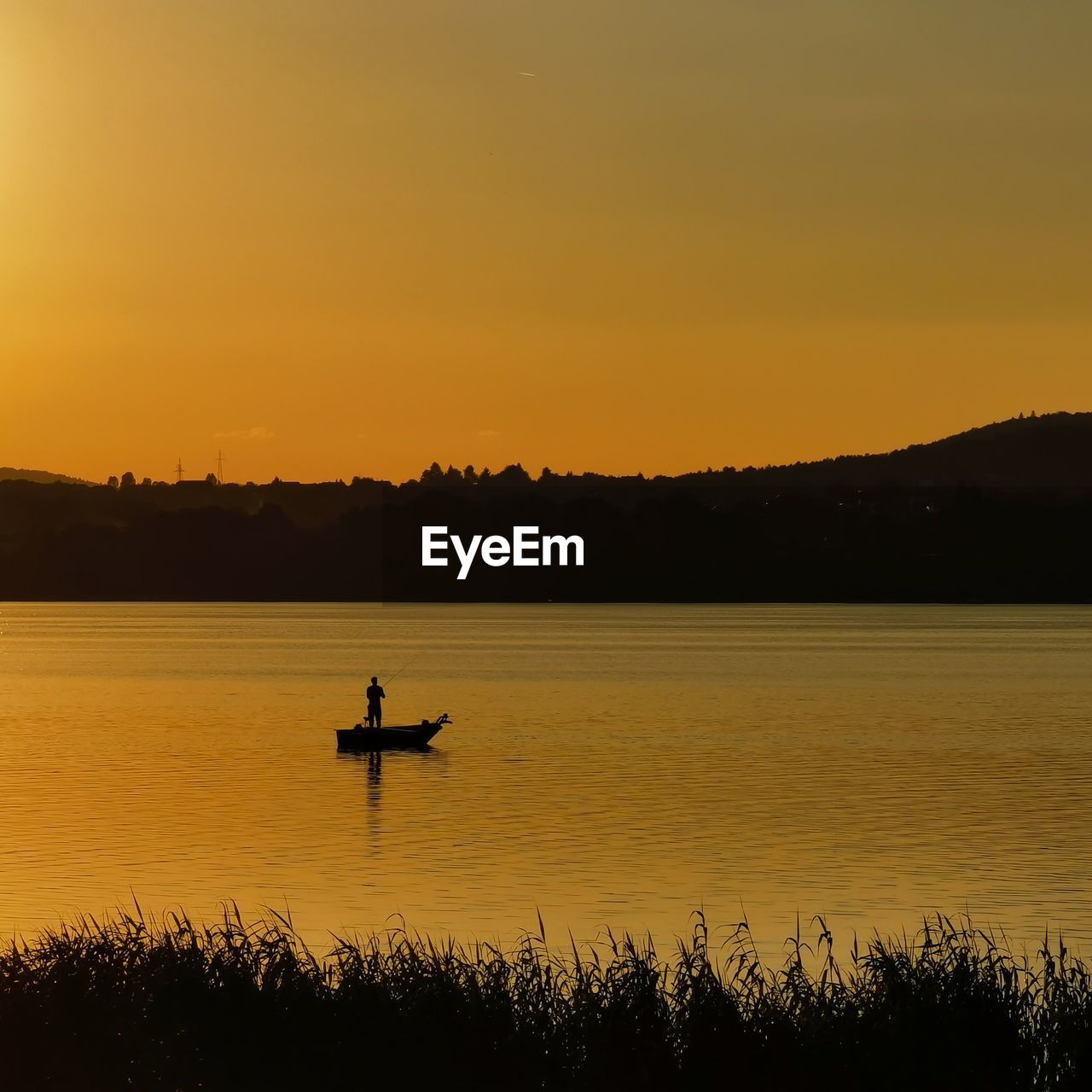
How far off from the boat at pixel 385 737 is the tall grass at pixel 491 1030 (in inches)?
2123

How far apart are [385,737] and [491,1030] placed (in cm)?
5682

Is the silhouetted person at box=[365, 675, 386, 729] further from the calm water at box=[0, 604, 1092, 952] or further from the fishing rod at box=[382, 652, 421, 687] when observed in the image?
the fishing rod at box=[382, 652, 421, 687]

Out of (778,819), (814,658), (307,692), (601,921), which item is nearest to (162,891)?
(601,921)

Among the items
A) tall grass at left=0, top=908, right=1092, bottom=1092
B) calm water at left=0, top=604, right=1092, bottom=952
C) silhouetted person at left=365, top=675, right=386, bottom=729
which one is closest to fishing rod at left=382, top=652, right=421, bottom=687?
calm water at left=0, top=604, right=1092, bottom=952

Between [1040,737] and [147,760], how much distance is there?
4393cm

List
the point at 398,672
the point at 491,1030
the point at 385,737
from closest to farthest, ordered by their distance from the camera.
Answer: the point at 491,1030
the point at 385,737
the point at 398,672

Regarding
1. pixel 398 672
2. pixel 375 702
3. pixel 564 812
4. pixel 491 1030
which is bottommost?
pixel 398 672

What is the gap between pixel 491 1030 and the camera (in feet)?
63.4

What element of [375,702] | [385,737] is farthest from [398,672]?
[385,737]

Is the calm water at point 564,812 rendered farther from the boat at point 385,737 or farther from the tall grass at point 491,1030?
the tall grass at point 491,1030

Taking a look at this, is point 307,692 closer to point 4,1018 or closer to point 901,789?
point 901,789

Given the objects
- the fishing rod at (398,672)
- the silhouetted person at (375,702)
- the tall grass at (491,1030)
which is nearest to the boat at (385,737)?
the silhouetted person at (375,702)

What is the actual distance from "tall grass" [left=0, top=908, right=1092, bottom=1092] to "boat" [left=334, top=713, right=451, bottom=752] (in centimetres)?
5392

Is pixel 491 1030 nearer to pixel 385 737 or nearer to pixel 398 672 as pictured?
pixel 385 737
